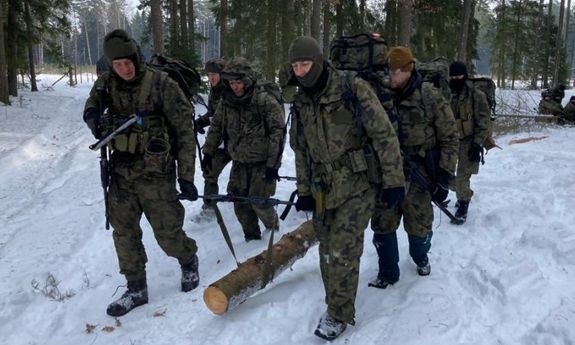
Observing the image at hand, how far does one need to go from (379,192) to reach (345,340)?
1217 mm

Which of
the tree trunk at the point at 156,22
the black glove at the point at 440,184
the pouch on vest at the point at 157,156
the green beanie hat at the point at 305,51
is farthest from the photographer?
the tree trunk at the point at 156,22

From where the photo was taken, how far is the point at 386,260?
4.86 meters

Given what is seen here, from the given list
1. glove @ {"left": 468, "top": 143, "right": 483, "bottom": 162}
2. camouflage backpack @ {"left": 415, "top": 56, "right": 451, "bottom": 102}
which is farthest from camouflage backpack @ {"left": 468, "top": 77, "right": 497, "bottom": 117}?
camouflage backpack @ {"left": 415, "top": 56, "right": 451, "bottom": 102}

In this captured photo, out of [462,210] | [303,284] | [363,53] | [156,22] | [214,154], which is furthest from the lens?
[156,22]

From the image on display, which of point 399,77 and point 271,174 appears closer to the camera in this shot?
point 399,77

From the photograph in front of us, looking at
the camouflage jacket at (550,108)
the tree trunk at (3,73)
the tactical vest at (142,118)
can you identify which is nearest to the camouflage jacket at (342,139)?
the tactical vest at (142,118)

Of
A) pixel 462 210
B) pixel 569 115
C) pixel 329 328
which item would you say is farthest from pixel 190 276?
pixel 569 115

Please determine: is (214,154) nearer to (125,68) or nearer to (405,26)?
(125,68)

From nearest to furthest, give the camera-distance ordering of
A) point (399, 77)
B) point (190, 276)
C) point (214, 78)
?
point (399, 77)
point (190, 276)
point (214, 78)

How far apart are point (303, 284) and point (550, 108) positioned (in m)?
15.9

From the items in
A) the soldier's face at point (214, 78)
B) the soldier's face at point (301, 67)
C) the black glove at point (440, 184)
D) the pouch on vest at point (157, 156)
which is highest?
the soldier's face at point (301, 67)

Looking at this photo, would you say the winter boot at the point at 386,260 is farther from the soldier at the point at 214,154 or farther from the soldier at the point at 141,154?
the soldier at the point at 214,154

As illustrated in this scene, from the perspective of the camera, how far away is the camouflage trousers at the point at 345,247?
12.7 feet

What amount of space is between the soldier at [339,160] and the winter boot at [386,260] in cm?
91
